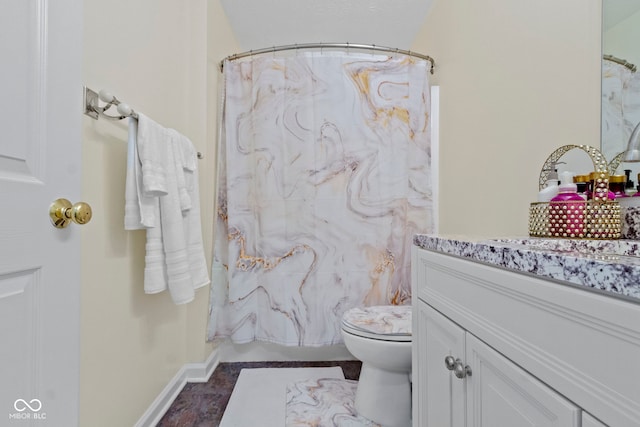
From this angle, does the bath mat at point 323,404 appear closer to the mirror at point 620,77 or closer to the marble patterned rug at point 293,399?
the marble patterned rug at point 293,399

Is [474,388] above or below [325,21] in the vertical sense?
below

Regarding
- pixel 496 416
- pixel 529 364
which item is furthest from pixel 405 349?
pixel 529 364

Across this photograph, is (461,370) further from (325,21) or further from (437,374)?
(325,21)

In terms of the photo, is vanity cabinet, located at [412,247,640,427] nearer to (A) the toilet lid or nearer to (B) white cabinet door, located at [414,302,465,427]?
(B) white cabinet door, located at [414,302,465,427]

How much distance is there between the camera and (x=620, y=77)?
925 mm

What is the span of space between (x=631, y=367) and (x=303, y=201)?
5.08 ft

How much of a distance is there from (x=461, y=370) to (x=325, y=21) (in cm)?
220

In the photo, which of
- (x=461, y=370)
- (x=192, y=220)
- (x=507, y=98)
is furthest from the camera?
(x=192, y=220)

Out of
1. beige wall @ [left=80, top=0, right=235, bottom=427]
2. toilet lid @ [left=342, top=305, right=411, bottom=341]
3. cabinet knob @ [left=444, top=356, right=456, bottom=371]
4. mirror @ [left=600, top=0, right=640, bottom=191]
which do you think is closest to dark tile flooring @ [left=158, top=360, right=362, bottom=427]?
beige wall @ [left=80, top=0, right=235, bottom=427]

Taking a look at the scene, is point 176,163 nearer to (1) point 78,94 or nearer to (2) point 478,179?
(1) point 78,94

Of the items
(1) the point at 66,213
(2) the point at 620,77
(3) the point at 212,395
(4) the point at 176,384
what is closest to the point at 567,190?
(2) the point at 620,77

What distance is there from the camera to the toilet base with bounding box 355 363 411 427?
4.40 ft

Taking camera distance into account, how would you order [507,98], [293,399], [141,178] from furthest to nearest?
1. [293,399]
2. [507,98]
3. [141,178]

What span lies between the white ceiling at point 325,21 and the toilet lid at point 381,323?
1.84 metres
